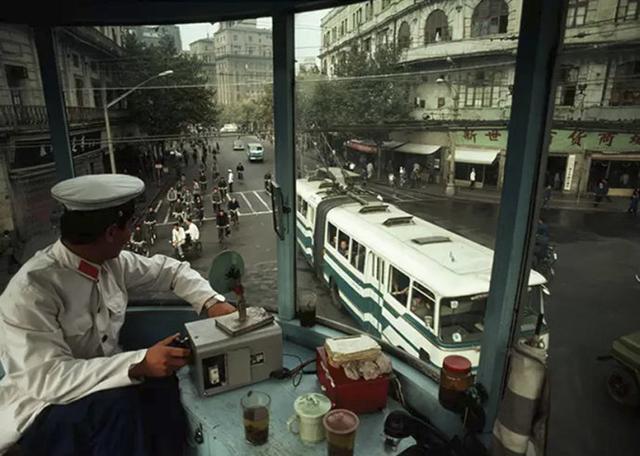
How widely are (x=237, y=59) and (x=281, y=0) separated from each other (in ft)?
2.66

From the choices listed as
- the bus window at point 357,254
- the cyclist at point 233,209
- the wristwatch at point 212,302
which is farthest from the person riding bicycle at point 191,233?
the wristwatch at point 212,302

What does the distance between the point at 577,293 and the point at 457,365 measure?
2.27 metres

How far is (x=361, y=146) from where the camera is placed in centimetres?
284

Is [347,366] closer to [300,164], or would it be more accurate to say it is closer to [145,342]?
[300,164]

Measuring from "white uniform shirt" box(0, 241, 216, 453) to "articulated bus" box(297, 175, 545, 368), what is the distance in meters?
1.16

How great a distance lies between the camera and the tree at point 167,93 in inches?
142

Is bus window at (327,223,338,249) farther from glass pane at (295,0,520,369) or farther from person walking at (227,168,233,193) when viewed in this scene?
person walking at (227,168,233,193)

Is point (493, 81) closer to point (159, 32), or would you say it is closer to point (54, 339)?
point (54, 339)

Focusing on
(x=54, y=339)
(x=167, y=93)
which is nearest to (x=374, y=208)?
(x=167, y=93)

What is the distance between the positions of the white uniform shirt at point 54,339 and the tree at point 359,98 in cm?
134

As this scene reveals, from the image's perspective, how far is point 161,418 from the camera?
1.70 meters

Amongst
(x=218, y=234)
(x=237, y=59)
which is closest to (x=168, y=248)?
(x=218, y=234)

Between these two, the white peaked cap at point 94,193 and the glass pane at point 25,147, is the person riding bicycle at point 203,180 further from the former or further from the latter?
the white peaked cap at point 94,193

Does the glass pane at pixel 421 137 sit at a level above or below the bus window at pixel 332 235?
above
